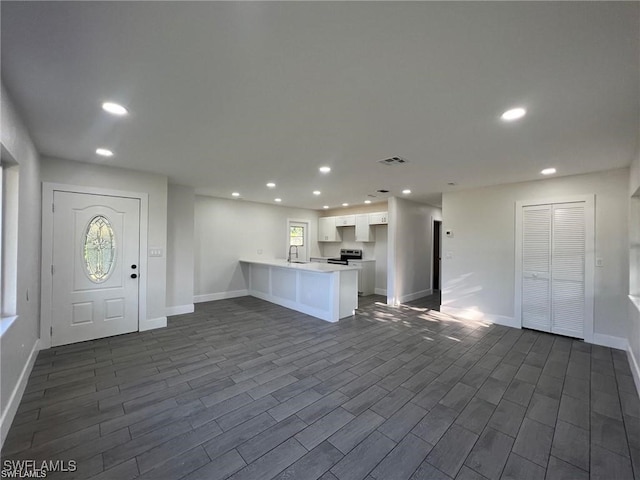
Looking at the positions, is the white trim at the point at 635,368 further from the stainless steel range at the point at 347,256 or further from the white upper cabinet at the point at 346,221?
the white upper cabinet at the point at 346,221

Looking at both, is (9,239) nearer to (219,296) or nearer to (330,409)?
(330,409)

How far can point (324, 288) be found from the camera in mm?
4992

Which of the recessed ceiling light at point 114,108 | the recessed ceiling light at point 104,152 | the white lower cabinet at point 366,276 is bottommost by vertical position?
the white lower cabinet at point 366,276

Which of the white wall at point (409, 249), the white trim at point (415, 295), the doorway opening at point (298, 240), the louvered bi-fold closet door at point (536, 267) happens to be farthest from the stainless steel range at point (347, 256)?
the louvered bi-fold closet door at point (536, 267)

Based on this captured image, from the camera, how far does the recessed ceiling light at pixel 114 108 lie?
2.13 metres

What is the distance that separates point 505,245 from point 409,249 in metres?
2.15

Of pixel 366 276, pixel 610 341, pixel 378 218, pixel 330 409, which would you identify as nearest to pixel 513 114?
pixel 330 409

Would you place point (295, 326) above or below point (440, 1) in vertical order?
below

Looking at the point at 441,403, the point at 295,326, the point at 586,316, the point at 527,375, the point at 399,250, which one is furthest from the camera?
the point at 399,250

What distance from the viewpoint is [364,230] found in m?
7.48

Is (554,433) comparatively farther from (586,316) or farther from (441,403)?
(586,316)

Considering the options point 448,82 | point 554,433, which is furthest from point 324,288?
point 448,82

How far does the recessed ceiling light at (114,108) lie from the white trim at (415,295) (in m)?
5.92

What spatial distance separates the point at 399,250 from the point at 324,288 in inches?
86.8
